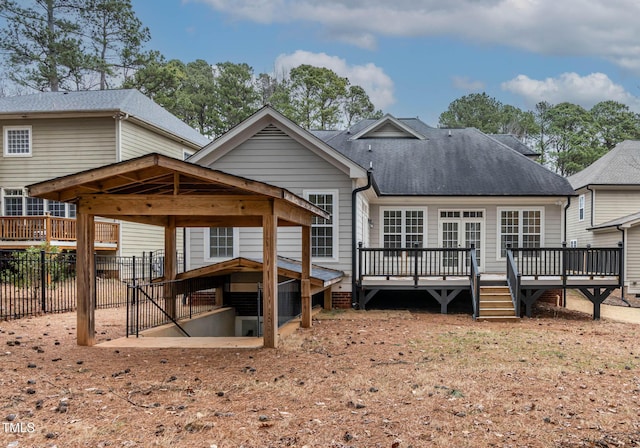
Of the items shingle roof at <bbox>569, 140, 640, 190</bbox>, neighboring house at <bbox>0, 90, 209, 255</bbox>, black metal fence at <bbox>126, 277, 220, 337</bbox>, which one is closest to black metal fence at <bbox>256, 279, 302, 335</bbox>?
black metal fence at <bbox>126, 277, 220, 337</bbox>

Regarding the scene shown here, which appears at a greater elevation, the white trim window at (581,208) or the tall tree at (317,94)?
the tall tree at (317,94)

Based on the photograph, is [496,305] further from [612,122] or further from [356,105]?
[612,122]

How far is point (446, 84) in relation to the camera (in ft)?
158

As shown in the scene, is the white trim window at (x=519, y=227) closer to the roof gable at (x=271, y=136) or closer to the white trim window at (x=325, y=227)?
the roof gable at (x=271, y=136)

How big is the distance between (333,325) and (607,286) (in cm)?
757

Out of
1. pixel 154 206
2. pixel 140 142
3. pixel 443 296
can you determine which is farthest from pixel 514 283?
pixel 140 142

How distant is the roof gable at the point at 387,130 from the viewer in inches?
801

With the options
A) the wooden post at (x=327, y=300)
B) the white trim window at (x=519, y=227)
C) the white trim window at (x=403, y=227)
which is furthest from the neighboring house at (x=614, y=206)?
the wooden post at (x=327, y=300)

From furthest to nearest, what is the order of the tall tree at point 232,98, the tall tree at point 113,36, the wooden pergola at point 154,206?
the tall tree at point 232,98
the tall tree at point 113,36
the wooden pergola at point 154,206

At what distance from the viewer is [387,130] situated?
67.8 ft

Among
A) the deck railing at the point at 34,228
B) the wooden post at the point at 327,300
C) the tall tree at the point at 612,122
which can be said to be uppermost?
the tall tree at the point at 612,122

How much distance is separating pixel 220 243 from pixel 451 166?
880 centimetres

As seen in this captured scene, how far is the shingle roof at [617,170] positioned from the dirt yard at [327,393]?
1803cm

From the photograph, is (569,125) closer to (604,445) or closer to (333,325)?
(333,325)
